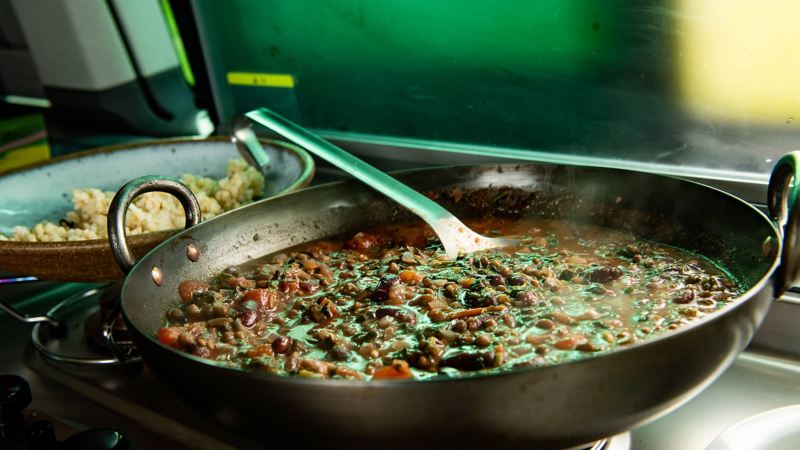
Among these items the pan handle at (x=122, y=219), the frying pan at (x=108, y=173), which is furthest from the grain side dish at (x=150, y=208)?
the pan handle at (x=122, y=219)

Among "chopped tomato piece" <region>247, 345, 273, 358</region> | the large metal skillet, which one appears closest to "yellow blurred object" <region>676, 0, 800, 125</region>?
the large metal skillet

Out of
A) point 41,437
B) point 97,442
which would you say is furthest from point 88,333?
point 97,442

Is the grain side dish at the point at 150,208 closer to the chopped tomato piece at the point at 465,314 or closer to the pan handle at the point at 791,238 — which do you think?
the chopped tomato piece at the point at 465,314

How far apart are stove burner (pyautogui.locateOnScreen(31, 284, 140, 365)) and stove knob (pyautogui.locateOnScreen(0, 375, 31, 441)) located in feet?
0.53

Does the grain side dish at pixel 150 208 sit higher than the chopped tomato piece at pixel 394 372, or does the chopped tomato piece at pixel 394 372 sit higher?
the grain side dish at pixel 150 208

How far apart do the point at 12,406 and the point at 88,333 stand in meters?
0.29

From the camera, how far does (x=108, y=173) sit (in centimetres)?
163

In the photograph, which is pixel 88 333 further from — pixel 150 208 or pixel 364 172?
pixel 364 172

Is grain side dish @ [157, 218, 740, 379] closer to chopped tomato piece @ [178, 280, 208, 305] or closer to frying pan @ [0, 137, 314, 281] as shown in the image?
chopped tomato piece @ [178, 280, 208, 305]

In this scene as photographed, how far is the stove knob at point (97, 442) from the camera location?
86 centimetres

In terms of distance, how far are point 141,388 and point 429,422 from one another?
709 mm

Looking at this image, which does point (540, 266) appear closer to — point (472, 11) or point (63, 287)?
point (472, 11)

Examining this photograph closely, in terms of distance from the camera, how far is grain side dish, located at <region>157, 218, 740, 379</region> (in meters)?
0.90

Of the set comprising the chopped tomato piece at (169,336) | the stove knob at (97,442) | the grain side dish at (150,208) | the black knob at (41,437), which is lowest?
the black knob at (41,437)
